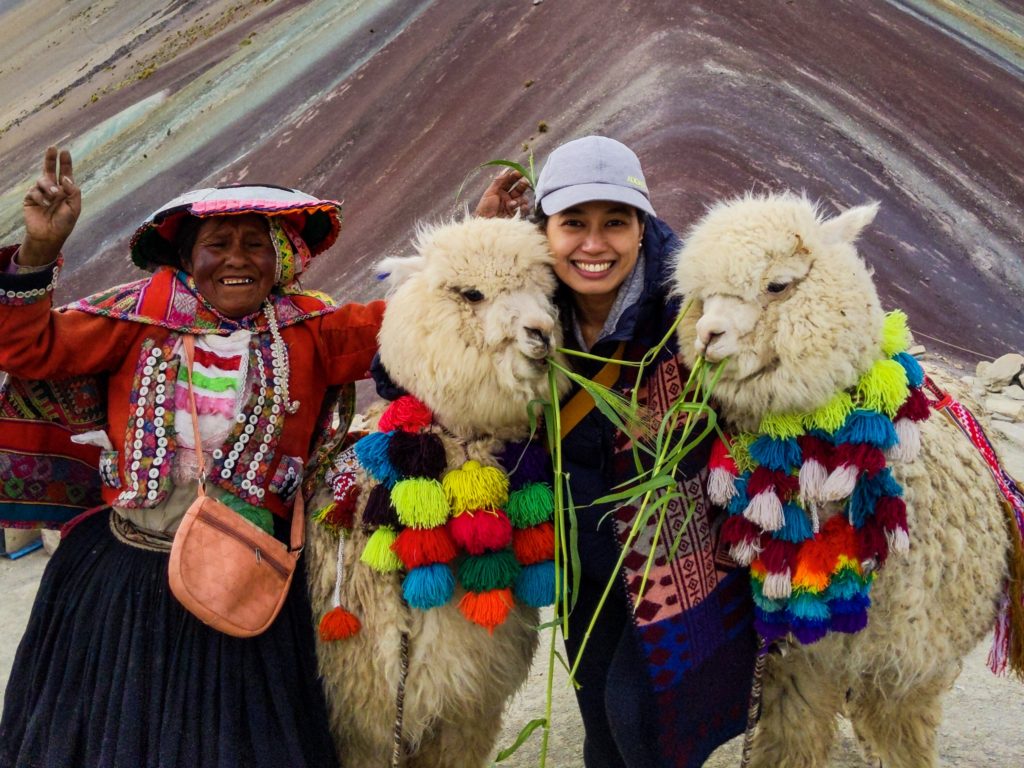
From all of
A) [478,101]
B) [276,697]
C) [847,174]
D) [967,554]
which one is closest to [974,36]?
[847,174]

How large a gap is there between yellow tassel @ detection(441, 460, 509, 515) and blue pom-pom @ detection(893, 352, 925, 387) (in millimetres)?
925

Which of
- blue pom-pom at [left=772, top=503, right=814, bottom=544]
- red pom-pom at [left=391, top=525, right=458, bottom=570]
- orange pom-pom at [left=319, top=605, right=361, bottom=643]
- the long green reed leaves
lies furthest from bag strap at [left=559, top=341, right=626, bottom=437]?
orange pom-pom at [left=319, top=605, right=361, bottom=643]

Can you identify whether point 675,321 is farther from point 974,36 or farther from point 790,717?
point 974,36

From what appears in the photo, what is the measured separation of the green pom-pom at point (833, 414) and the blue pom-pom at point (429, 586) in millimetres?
868

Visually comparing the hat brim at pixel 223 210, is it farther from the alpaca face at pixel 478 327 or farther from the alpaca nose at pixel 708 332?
the alpaca nose at pixel 708 332

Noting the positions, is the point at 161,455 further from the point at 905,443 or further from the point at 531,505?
the point at 905,443

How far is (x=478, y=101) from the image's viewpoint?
11398mm

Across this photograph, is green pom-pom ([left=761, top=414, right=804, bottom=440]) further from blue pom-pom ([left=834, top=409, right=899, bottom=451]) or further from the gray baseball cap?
the gray baseball cap

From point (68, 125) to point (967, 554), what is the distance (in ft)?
57.1

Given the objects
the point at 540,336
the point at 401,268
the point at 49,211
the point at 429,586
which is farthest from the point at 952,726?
the point at 49,211

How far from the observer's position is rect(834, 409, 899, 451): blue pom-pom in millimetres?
2012

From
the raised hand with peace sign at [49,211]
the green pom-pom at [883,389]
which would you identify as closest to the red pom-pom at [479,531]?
the green pom-pom at [883,389]

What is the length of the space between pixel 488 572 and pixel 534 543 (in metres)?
0.13

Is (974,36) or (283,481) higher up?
(283,481)
